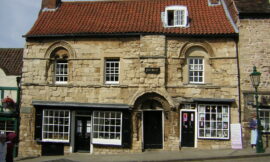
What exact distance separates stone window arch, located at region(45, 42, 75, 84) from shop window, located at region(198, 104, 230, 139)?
24.9ft

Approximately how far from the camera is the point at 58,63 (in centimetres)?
1705

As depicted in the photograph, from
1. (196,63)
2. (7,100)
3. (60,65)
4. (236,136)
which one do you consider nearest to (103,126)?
(60,65)

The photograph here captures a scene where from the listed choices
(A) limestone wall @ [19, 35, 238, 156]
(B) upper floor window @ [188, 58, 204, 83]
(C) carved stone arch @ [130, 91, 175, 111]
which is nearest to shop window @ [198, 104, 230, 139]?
(A) limestone wall @ [19, 35, 238, 156]

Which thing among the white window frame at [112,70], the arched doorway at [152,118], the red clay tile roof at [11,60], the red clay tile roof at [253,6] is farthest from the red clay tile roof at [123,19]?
the arched doorway at [152,118]

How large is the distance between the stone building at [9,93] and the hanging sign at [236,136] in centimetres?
1171

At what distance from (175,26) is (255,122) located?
651 cm

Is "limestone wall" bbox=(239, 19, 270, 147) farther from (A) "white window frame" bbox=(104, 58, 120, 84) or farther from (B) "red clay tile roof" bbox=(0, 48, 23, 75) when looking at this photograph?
(B) "red clay tile roof" bbox=(0, 48, 23, 75)

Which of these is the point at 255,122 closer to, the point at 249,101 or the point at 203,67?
the point at 249,101

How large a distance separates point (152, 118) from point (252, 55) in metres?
6.16

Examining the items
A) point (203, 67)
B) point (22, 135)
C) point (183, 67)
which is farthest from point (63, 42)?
point (203, 67)

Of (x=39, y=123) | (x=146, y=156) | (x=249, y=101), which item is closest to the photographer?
(x=146, y=156)

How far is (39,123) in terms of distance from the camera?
16469 mm

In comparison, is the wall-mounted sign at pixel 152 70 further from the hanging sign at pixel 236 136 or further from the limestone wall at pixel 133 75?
the hanging sign at pixel 236 136

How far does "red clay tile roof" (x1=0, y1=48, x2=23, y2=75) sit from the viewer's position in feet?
60.6
